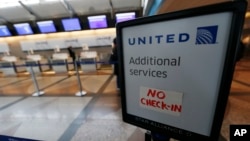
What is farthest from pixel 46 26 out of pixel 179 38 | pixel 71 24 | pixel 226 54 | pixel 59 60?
pixel 226 54

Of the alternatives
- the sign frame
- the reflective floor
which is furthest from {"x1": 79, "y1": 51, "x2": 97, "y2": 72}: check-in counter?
the sign frame

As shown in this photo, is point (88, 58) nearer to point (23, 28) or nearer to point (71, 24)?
point (71, 24)

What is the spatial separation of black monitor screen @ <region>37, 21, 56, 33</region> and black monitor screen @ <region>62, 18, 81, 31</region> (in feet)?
1.79

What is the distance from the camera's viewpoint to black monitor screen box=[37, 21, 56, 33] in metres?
6.45

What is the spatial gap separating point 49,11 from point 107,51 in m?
3.07

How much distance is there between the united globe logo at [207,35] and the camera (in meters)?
0.48

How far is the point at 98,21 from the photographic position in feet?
20.5

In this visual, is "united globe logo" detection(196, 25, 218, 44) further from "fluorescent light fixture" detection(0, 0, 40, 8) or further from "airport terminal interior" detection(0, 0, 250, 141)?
"fluorescent light fixture" detection(0, 0, 40, 8)

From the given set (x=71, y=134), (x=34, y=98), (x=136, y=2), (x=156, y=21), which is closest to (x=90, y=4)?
(x=136, y=2)

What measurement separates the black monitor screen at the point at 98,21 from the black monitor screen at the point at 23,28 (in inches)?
113

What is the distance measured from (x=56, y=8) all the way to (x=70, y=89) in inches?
138

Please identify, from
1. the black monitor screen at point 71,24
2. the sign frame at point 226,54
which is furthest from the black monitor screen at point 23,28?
the sign frame at point 226,54

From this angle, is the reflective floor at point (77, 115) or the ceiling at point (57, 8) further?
the ceiling at point (57, 8)

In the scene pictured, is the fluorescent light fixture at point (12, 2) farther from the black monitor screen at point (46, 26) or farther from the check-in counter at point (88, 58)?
the check-in counter at point (88, 58)
